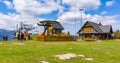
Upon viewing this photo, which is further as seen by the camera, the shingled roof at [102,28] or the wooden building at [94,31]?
the shingled roof at [102,28]

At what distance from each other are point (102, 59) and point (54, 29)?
6351 centimetres

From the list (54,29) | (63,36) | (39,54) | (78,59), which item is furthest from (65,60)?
(54,29)

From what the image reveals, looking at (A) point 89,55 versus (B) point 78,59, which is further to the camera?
(A) point 89,55

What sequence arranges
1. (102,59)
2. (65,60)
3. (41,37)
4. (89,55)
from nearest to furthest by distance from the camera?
(65,60), (102,59), (89,55), (41,37)

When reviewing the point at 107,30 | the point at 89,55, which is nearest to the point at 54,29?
the point at 107,30

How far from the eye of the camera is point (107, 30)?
101 m

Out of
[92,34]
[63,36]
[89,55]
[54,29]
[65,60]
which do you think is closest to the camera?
[65,60]

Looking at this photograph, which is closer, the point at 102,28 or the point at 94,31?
the point at 94,31

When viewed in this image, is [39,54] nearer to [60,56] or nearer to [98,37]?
[60,56]

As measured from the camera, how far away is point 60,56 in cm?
2970

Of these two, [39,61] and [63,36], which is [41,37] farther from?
[39,61]

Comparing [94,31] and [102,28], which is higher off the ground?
[102,28]

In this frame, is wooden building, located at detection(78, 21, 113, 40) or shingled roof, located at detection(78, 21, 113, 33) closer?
wooden building, located at detection(78, 21, 113, 40)

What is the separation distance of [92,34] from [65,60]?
2926 inches
